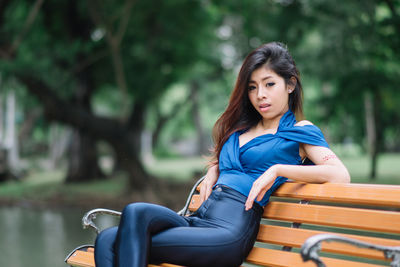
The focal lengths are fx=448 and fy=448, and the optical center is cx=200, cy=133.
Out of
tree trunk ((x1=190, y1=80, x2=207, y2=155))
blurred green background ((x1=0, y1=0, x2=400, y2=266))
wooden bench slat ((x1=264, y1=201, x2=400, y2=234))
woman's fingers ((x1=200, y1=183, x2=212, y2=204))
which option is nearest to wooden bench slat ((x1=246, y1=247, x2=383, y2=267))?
wooden bench slat ((x1=264, y1=201, x2=400, y2=234))

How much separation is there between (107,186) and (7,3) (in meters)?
5.76

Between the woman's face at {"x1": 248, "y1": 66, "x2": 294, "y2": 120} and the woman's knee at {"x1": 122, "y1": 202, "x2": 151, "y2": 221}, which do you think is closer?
the woman's knee at {"x1": 122, "y1": 202, "x2": 151, "y2": 221}

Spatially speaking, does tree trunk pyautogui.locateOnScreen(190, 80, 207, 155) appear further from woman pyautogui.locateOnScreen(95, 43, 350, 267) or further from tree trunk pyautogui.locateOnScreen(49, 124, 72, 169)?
woman pyautogui.locateOnScreen(95, 43, 350, 267)

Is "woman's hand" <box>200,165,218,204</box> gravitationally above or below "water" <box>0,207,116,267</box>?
above

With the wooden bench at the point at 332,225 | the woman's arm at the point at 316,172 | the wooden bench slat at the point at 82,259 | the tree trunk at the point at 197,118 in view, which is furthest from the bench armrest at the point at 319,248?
the tree trunk at the point at 197,118

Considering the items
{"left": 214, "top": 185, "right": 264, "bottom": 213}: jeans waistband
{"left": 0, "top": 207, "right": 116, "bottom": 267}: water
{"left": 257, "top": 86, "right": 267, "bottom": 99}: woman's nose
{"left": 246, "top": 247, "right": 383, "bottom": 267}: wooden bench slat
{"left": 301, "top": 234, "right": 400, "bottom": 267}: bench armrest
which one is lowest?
{"left": 0, "top": 207, "right": 116, "bottom": 267}: water

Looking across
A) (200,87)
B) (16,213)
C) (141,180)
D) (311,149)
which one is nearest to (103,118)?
(141,180)

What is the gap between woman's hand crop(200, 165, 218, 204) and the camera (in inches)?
116

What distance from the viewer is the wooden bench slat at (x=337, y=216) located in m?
2.18

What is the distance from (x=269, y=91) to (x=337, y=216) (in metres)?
0.83

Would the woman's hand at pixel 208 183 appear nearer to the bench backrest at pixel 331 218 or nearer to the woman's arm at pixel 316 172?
the bench backrest at pixel 331 218

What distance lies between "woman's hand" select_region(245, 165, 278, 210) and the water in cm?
341

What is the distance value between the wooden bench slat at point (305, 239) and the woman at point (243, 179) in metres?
0.11

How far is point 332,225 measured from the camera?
93.0 inches
